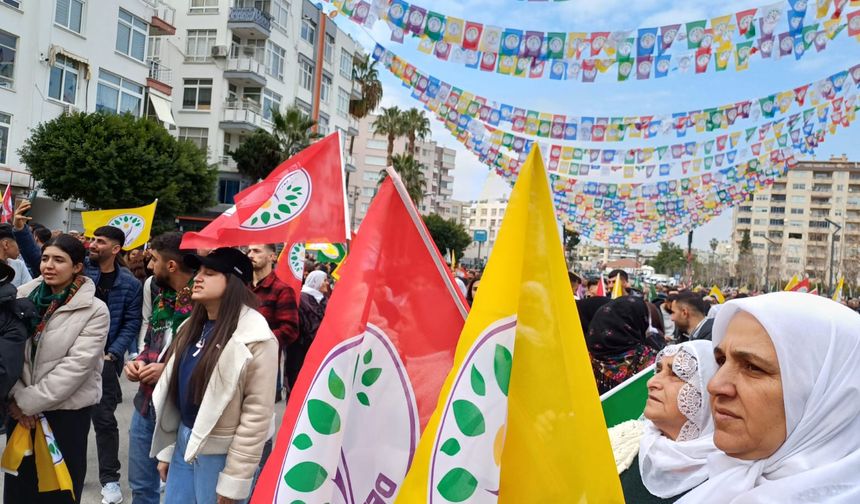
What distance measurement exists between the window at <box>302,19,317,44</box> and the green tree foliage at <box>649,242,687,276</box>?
8105cm

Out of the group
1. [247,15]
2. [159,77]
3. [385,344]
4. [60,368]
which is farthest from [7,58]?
[385,344]

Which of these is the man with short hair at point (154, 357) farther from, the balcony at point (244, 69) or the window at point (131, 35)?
the balcony at point (244, 69)

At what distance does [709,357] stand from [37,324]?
362cm

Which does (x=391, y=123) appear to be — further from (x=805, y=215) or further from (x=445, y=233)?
(x=805, y=215)

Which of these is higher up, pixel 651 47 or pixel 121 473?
pixel 651 47

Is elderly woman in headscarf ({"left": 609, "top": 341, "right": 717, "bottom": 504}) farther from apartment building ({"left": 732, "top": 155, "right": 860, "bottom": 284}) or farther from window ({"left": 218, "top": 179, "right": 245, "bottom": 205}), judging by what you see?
apartment building ({"left": 732, "top": 155, "right": 860, "bottom": 284})

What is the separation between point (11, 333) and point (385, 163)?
80385 millimetres

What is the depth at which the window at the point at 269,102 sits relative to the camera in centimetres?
4031

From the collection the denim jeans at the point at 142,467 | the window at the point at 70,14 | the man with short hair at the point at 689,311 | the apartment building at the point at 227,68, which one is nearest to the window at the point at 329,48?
the apartment building at the point at 227,68

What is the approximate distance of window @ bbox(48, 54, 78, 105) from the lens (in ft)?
85.6

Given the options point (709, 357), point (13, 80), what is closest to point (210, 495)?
point (709, 357)

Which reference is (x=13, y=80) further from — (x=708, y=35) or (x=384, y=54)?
(x=708, y=35)

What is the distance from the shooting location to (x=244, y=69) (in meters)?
37.9

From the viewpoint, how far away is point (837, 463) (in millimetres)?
1481
